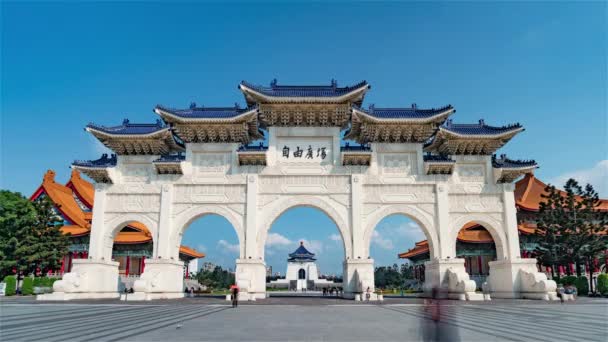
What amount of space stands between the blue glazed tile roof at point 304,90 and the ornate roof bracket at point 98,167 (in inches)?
348

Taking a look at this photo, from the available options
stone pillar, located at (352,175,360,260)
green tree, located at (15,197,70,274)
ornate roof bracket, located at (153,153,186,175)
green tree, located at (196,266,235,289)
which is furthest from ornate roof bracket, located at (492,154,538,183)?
green tree, located at (196,266,235,289)

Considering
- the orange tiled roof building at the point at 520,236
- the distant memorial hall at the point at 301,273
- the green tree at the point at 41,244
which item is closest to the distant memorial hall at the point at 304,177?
the green tree at the point at 41,244

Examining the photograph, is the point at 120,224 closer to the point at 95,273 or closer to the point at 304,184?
the point at 95,273

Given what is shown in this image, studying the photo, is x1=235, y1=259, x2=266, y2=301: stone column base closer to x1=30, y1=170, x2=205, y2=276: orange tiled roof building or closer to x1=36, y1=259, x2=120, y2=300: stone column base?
x1=36, y1=259, x2=120, y2=300: stone column base

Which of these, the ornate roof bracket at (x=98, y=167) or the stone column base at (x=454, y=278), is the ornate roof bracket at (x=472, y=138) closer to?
the stone column base at (x=454, y=278)

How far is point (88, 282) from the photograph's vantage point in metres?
22.1

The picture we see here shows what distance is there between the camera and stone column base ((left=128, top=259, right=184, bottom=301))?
68.4 ft

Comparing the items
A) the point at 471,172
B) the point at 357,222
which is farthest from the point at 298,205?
the point at 471,172

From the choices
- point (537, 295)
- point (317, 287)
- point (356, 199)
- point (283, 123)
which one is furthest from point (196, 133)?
point (317, 287)

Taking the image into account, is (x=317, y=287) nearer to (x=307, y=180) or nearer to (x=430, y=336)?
(x=307, y=180)

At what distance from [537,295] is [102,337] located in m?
20.9

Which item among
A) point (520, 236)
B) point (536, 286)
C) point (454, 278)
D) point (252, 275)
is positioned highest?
point (520, 236)

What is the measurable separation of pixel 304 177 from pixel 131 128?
408 inches

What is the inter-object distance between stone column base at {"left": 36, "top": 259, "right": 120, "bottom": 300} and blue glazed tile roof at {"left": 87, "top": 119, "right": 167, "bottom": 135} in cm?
719
